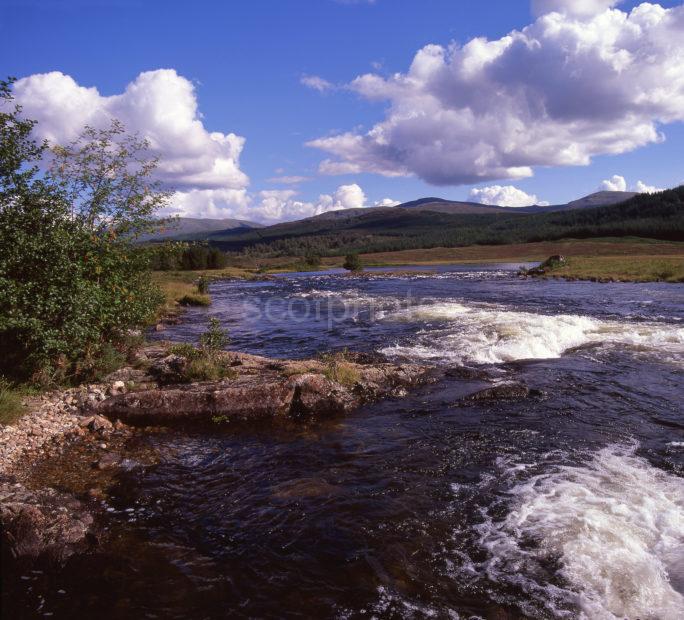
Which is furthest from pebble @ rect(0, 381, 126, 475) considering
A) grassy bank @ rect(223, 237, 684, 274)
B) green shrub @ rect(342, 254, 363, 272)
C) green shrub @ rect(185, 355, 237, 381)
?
grassy bank @ rect(223, 237, 684, 274)

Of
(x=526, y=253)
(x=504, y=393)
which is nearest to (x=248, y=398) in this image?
(x=504, y=393)

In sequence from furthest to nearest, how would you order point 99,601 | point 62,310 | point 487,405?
point 487,405 < point 62,310 < point 99,601

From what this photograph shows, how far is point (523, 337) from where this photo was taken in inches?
781

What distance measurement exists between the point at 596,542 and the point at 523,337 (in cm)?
1385

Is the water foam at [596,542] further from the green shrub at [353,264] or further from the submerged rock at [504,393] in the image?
the green shrub at [353,264]

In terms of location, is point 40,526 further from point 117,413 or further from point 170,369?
point 170,369

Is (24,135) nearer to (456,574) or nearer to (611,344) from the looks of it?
(456,574)

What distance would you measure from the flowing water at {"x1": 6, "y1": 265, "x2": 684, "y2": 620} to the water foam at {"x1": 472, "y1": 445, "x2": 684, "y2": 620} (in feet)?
0.09

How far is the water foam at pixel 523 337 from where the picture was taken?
18.1 metres

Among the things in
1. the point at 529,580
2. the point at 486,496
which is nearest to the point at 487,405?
the point at 486,496

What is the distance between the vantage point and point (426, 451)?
32.3 ft

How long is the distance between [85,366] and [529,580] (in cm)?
1202

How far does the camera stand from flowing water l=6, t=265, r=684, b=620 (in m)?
5.76

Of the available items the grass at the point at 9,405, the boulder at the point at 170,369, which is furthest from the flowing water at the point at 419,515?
the grass at the point at 9,405
